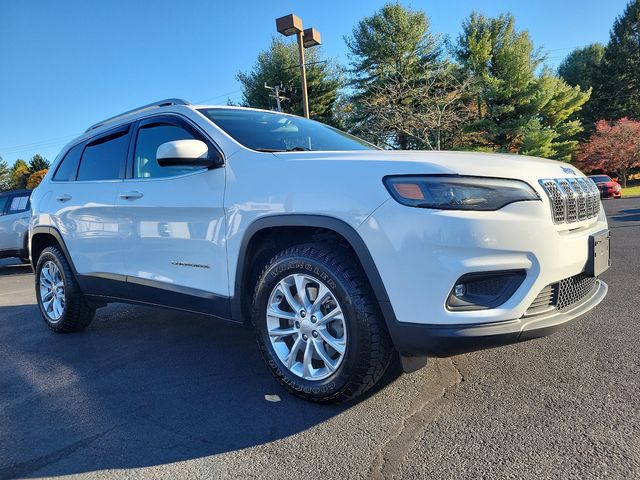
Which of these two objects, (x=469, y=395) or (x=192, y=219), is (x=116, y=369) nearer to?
(x=192, y=219)

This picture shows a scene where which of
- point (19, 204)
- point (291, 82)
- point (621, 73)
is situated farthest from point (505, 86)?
point (19, 204)

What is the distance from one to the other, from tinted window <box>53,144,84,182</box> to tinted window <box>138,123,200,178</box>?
1.14 m

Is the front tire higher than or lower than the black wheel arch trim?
lower

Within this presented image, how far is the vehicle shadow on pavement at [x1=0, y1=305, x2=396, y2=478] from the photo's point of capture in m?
2.28

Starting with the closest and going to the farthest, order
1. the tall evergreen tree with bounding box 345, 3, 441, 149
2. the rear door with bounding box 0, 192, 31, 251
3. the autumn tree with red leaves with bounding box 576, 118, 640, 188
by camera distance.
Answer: the rear door with bounding box 0, 192, 31, 251, the tall evergreen tree with bounding box 345, 3, 441, 149, the autumn tree with red leaves with bounding box 576, 118, 640, 188

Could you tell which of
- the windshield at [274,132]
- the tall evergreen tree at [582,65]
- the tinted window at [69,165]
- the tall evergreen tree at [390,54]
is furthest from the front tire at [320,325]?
the tall evergreen tree at [582,65]

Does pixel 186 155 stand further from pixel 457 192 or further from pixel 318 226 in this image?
pixel 457 192

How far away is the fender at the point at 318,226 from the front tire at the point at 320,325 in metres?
0.11

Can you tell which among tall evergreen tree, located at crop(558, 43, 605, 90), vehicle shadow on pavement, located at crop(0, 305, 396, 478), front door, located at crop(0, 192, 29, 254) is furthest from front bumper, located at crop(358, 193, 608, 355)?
tall evergreen tree, located at crop(558, 43, 605, 90)

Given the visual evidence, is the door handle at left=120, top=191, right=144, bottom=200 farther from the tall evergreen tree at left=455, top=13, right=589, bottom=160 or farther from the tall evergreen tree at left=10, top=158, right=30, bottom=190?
the tall evergreen tree at left=10, top=158, right=30, bottom=190

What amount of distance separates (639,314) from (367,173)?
292cm

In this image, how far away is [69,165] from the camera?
4559 mm

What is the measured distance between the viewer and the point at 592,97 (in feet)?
142

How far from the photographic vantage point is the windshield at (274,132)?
10.3 ft
